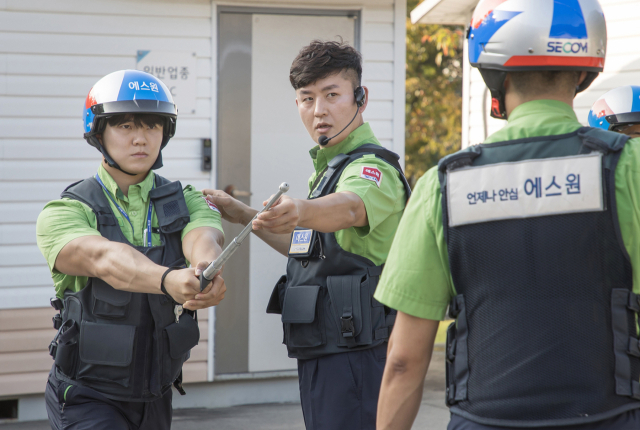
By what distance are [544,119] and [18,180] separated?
15.4ft

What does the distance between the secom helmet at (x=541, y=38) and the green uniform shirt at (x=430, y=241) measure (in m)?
0.11

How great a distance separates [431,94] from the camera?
14.1 metres

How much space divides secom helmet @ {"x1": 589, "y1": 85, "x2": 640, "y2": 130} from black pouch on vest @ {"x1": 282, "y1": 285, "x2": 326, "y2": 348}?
2075 millimetres

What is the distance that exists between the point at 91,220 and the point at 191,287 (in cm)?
62

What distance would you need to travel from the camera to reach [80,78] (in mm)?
5668

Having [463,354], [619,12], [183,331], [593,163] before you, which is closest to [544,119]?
[593,163]

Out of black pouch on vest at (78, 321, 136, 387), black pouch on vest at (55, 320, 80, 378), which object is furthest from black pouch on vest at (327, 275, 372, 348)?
black pouch on vest at (55, 320, 80, 378)

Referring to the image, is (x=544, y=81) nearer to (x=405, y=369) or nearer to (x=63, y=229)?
(x=405, y=369)

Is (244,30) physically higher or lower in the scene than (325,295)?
higher

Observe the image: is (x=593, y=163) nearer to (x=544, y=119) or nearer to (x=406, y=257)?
(x=544, y=119)

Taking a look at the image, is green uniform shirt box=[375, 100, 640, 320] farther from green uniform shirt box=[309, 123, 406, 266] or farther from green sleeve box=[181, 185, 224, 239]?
green sleeve box=[181, 185, 224, 239]

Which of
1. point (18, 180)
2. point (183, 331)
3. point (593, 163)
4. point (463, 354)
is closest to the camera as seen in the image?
point (593, 163)

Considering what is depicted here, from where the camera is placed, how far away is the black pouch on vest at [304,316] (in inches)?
116

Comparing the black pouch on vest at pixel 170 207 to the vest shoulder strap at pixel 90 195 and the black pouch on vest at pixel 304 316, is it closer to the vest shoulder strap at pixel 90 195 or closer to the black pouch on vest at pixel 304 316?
the vest shoulder strap at pixel 90 195
